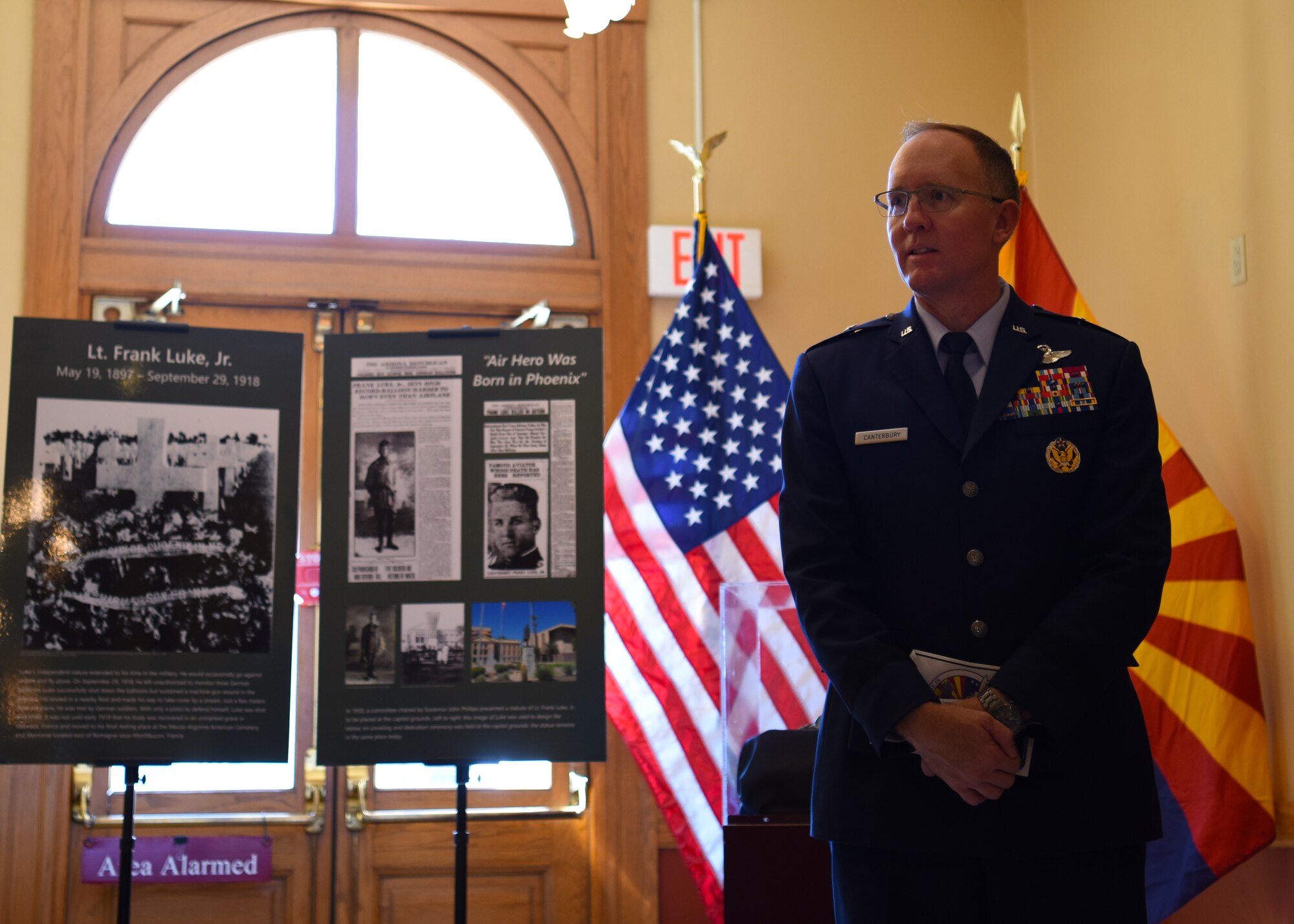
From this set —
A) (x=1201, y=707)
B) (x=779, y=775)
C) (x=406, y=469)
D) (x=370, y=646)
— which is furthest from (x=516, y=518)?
(x=1201, y=707)

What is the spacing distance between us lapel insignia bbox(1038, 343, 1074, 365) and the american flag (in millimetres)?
1753

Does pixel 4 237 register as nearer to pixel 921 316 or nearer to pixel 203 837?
pixel 203 837

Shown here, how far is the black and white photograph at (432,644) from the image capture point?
2.61 meters

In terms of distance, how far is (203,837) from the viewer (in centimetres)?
362

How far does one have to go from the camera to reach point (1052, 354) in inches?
61.6

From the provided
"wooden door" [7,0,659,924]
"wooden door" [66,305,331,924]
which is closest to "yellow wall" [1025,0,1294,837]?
"wooden door" [7,0,659,924]

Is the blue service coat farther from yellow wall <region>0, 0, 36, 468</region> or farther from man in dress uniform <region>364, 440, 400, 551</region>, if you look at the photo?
yellow wall <region>0, 0, 36, 468</region>

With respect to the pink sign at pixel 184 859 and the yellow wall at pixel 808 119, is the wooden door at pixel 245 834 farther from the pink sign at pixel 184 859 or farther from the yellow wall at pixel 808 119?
the yellow wall at pixel 808 119

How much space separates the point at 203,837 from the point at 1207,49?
381 cm

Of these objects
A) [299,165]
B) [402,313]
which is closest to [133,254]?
[299,165]

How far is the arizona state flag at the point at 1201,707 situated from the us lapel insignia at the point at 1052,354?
1.67 meters

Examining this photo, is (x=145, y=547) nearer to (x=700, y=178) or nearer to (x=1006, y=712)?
(x=1006, y=712)

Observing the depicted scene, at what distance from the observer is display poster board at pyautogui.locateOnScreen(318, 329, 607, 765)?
8.53 feet

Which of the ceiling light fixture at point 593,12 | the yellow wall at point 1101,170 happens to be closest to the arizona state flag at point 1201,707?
the yellow wall at point 1101,170
